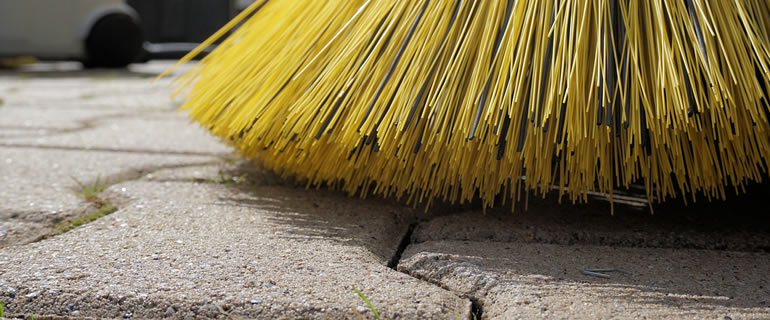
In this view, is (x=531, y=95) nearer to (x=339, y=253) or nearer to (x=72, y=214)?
(x=339, y=253)

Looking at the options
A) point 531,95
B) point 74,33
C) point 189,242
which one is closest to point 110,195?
point 189,242

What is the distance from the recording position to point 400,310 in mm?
521

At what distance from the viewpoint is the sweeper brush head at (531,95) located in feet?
1.98

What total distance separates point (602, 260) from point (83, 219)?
0.46 meters

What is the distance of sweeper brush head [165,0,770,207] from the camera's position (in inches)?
23.7

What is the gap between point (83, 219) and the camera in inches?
29.5

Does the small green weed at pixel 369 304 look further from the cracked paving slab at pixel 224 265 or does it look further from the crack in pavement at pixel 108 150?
the crack in pavement at pixel 108 150

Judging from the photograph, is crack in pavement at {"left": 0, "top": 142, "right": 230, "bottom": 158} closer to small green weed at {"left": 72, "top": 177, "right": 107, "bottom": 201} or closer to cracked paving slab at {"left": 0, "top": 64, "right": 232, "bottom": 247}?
cracked paving slab at {"left": 0, "top": 64, "right": 232, "bottom": 247}

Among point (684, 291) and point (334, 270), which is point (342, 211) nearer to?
point (334, 270)

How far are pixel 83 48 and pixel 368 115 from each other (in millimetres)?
2764

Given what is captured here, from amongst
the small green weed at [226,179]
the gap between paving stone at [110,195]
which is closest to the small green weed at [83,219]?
the gap between paving stone at [110,195]

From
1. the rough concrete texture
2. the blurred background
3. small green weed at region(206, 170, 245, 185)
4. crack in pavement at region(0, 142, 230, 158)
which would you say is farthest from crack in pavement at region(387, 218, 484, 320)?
the blurred background

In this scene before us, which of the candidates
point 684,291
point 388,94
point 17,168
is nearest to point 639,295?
point 684,291

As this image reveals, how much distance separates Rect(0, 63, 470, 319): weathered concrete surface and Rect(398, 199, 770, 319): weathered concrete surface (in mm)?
37
